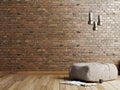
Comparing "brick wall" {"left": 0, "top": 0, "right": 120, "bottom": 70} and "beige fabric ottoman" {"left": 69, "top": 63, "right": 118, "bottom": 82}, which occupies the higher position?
"brick wall" {"left": 0, "top": 0, "right": 120, "bottom": 70}

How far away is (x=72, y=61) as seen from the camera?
7551mm

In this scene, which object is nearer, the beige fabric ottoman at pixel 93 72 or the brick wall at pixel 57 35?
the beige fabric ottoman at pixel 93 72

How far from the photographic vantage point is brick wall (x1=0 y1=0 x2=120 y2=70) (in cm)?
752

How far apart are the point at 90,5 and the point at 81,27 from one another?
0.69 metres

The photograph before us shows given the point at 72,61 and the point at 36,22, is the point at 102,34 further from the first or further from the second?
the point at 36,22

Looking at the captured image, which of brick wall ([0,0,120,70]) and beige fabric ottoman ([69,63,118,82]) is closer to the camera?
beige fabric ottoman ([69,63,118,82])

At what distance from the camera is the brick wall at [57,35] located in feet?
24.7

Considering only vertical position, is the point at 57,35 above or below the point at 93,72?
above

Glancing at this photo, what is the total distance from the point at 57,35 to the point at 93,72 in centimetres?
205

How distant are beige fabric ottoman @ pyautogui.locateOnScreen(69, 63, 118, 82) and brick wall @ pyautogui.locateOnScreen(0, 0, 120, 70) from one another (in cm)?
138

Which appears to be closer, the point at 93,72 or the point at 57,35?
the point at 93,72

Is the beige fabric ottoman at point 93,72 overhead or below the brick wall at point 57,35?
Answer: below

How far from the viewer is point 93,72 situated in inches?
232

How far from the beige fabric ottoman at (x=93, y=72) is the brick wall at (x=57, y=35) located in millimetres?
1382
